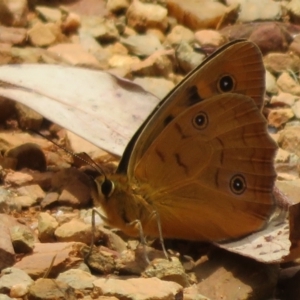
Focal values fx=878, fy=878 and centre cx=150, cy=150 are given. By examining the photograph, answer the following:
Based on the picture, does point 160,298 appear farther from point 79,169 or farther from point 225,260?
point 79,169

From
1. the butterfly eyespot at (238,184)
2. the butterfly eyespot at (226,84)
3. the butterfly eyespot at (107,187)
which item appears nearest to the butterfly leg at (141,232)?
the butterfly eyespot at (107,187)

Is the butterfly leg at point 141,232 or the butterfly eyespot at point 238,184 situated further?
the butterfly eyespot at point 238,184

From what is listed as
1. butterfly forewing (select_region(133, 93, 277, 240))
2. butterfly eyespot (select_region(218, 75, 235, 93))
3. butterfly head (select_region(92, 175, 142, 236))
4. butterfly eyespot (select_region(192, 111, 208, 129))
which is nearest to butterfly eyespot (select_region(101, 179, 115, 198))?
butterfly head (select_region(92, 175, 142, 236))

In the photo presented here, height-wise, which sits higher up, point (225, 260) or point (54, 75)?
point (54, 75)

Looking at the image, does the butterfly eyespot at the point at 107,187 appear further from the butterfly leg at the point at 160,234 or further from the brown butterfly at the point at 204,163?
the butterfly leg at the point at 160,234

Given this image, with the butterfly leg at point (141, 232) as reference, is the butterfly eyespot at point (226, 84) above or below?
above

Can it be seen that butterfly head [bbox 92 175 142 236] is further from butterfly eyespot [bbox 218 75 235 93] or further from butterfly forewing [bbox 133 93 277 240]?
butterfly eyespot [bbox 218 75 235 93]

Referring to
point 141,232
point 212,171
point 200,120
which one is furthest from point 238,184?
point 141,232

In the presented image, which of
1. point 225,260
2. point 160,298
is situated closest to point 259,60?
point 225,260
